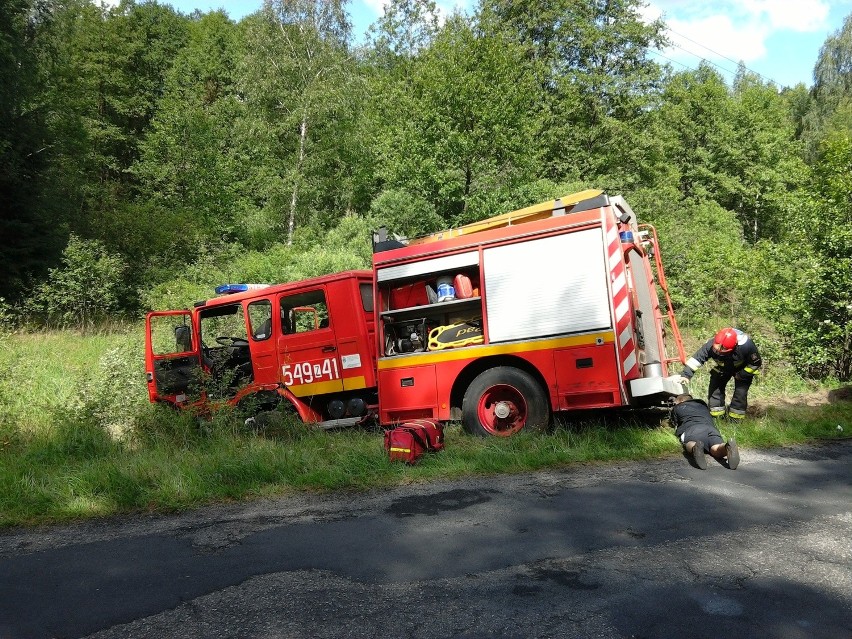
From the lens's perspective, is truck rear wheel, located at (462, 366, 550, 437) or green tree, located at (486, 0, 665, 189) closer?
truck rear wheel, located at (462, 366, 550, 437)

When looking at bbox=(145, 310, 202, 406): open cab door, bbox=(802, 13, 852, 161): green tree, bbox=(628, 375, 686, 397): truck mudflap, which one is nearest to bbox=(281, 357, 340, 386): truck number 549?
bbox=(145, 310, 202, 406): open cab door

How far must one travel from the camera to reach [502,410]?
24.3 feet

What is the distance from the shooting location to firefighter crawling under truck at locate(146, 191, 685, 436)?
22.8ft

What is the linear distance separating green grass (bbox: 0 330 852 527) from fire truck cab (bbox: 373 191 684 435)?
486mm

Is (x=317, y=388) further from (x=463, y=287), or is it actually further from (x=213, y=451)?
(x=463, y=287)

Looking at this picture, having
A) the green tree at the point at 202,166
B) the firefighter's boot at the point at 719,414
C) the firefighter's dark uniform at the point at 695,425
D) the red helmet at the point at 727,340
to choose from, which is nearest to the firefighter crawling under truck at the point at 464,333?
the firefighter's dark uniform at the point at 695,425

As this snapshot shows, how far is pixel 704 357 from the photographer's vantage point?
7.59m

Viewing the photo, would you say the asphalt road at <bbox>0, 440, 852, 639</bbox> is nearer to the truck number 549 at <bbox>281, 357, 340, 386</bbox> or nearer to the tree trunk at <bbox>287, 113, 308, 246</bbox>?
the truck number 549 at <bbox>281, 357, 340, 386</bbox>

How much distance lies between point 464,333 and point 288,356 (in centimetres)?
272

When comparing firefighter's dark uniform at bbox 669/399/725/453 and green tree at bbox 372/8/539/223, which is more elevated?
green tree at bbox 372/8/539/223

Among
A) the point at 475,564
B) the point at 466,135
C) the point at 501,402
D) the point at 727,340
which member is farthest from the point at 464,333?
the point at 466,135

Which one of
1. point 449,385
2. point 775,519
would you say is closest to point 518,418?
point 449,385

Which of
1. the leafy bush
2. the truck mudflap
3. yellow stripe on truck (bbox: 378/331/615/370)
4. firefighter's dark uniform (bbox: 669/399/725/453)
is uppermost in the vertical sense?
the leafy bush

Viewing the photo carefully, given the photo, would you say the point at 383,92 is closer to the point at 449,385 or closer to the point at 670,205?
the point at 670,205
